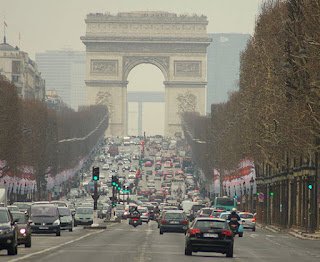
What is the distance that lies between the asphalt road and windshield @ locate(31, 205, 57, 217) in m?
2.03

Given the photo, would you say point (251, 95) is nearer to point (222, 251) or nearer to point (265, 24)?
point (265, 24)

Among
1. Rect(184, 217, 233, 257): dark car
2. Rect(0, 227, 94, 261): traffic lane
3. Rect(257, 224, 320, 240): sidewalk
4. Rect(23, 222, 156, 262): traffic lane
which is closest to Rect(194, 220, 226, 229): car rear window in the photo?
Rect(184, 217, 233, 257): dark car

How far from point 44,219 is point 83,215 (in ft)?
114

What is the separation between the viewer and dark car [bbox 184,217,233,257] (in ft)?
214

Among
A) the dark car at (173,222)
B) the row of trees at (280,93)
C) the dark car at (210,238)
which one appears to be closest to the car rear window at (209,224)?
the dark car at (210,238)

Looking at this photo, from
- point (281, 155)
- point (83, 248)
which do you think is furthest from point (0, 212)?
point (281, 155)

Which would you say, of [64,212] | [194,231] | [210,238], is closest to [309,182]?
[64,212]

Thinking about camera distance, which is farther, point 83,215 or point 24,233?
point 83,215

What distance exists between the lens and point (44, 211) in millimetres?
89688

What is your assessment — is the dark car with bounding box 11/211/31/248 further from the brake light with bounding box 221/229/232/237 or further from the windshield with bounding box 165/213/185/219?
the windshield with bounding box 165/213/185/219

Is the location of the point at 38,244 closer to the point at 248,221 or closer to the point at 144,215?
the point at 248,221

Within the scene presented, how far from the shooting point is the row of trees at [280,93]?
288 ft

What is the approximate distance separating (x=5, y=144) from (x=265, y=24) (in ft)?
133

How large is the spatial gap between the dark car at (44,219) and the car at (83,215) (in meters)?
34.3
